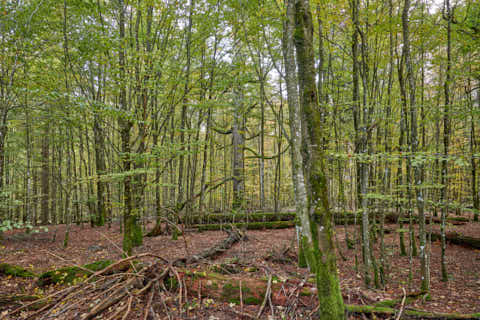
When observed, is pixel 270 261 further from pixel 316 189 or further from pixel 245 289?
pixel 316 189

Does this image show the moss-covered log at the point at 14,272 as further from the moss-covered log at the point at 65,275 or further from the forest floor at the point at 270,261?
the moss-covered log at the point at 65,275

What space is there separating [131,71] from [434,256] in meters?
12.0

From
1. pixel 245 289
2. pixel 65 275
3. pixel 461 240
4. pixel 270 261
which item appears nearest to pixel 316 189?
pixel 245 289

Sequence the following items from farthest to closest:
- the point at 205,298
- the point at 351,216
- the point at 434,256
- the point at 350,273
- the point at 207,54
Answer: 1. the point at 351,216
2. the point at 207,54
3. the point at 434,256
4. the point at 350,273
5. the point at 205,298

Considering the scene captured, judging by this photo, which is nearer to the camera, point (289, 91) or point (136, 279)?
point (136, 279)

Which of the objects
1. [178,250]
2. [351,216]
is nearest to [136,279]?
[178,250]

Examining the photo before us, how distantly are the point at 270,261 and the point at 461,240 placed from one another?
25.8 ft

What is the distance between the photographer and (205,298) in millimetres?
4098

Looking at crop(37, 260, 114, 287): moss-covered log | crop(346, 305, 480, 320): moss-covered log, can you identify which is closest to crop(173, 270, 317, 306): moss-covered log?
crop(346, 305, 480, 320): moss-covered log

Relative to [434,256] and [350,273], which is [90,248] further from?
[434,256]

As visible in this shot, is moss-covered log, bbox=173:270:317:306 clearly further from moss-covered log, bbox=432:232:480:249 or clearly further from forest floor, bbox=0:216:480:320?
moss-covered log, bbox=432:232:480:249

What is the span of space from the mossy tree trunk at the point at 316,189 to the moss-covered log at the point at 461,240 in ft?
31.4

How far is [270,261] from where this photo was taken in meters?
7.44

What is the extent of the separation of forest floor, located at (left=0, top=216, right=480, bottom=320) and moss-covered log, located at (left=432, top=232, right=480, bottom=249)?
23 cm
